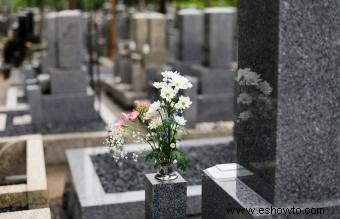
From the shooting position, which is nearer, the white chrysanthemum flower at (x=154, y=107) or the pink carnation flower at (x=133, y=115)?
the white chrysanthemum flower at (x=154, y=107)

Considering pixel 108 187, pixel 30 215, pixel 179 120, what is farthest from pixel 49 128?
pixel 179 120

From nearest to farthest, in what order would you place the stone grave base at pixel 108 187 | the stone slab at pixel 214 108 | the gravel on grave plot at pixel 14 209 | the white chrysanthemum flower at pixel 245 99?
the white chrysanthemum flower at pixel 245 99
the gravel on grave plot at pixel 14 209
the stone grave base at pixel 108 187
the stone slab at pixel 214 108

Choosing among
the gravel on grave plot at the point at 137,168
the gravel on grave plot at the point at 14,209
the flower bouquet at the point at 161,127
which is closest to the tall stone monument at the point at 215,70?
the gravel on grave plot at the point at 137,168

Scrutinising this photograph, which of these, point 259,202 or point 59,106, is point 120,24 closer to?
point 59,106

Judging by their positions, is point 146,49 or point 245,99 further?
point 146,49

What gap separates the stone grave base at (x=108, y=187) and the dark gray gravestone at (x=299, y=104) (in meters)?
1.78

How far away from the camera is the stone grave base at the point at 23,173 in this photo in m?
4.79

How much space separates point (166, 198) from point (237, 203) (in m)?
0.74

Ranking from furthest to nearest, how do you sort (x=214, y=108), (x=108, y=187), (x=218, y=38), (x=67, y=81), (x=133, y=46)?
(x=133, y=46)
(x=218, y=38)
(x=214, y=108)
(x=67, y=81)
(x=108, y=187)

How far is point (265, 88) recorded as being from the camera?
3523 millimetres

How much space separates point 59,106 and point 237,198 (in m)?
7.11

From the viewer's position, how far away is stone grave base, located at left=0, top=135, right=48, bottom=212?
479 centimetres

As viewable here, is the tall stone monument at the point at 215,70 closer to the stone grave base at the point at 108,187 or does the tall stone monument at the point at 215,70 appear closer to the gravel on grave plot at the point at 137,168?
the stone grave base at the point at 108,187

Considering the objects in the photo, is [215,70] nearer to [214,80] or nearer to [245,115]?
[214,80]
